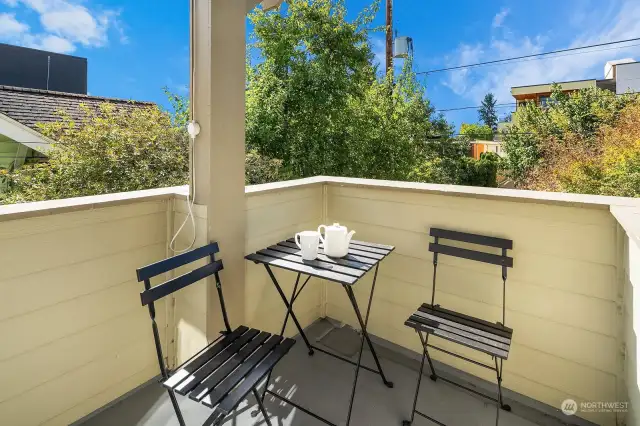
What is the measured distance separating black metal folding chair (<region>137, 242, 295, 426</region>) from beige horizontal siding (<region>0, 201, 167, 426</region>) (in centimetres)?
38

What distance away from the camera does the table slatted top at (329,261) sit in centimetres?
168

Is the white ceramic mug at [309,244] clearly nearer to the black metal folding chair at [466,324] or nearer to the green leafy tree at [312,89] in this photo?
the black metal folding chair at [466,324]

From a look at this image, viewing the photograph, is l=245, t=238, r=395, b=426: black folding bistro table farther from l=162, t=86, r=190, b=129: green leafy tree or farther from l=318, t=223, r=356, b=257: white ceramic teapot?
l=162, t=86, r=190, b=129: green leafy tree

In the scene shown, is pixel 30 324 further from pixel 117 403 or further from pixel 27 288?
pixel 117 403

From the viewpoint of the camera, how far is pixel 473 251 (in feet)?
6.46

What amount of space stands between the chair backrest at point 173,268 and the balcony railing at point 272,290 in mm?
174

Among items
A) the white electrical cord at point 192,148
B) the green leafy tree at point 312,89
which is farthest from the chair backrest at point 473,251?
the green leafy tree at point 312,89

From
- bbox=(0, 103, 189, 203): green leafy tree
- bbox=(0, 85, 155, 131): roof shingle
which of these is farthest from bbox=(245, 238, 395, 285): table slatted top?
bbox=(0, 103, 189, 203): green leafy tree

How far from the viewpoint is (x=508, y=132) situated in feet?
46.7

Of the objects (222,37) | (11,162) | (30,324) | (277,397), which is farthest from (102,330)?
(11,162)

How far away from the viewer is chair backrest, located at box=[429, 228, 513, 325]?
6.18 ft

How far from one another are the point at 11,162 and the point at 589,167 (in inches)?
397

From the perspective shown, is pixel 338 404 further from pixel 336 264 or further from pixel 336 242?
pixel 336 242

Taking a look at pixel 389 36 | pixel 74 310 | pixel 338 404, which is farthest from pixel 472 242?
pixel 389 36
